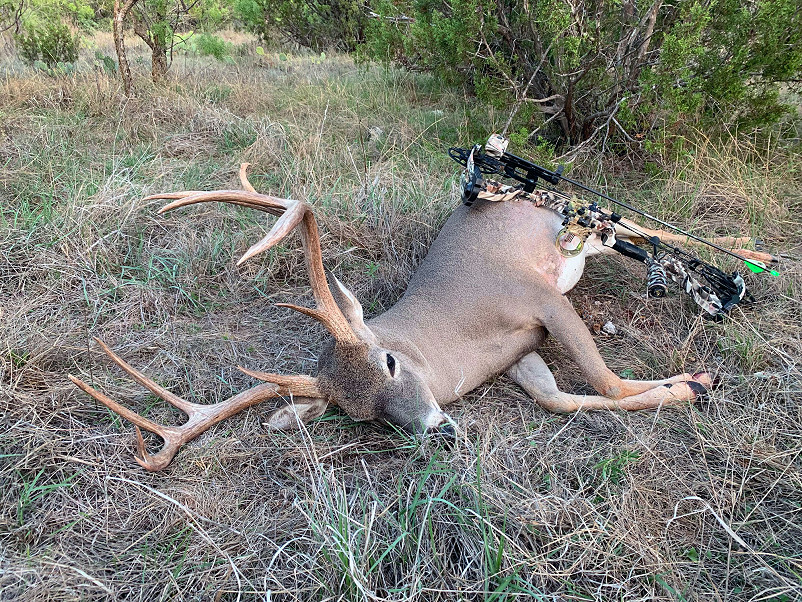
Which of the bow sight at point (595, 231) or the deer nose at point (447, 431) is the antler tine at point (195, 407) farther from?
the bow sight at point (595, 231)

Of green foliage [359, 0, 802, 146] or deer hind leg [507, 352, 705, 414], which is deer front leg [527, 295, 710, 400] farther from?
green foliage [359, 0, 802, 146]

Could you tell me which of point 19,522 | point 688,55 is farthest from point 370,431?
point 688,55

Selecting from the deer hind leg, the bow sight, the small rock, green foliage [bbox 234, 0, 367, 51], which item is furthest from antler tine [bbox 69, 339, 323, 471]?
green foliage [bbox 234, 0, 367, 51]

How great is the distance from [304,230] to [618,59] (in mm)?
3113

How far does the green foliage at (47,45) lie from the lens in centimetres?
776

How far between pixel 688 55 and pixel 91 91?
5159 mm

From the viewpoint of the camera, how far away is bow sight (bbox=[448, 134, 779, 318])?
3.15m

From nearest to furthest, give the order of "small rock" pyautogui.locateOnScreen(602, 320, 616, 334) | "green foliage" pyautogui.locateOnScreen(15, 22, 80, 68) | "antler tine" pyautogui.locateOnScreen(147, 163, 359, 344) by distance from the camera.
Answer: "antler tine" pyautogui.locateOnScreen(147, 163, 359, 344) → "small rock" pyautogui.locateOnScreen(602, 320, 616, 334) → "green foliage" pyautogui.locateOnScreen(15, 22, 80, 68)

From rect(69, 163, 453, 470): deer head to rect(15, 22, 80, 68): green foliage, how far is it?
709 centimetres

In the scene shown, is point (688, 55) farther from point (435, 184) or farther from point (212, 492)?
point (212, 492)

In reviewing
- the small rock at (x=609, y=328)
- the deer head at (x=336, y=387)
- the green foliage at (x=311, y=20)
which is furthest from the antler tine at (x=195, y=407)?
the green foliage at (x=311, y=20)

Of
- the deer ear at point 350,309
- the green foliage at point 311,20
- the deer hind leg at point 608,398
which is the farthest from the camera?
the green foliage at point 311,20

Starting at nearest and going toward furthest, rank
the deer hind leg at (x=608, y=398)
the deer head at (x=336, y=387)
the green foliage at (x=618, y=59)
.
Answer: the deer head at (x=336, y=387) < the deer hind leg at (x=608, y=398) < the green foliage at (x=618, y=59)

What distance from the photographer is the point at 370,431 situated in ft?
8.82
